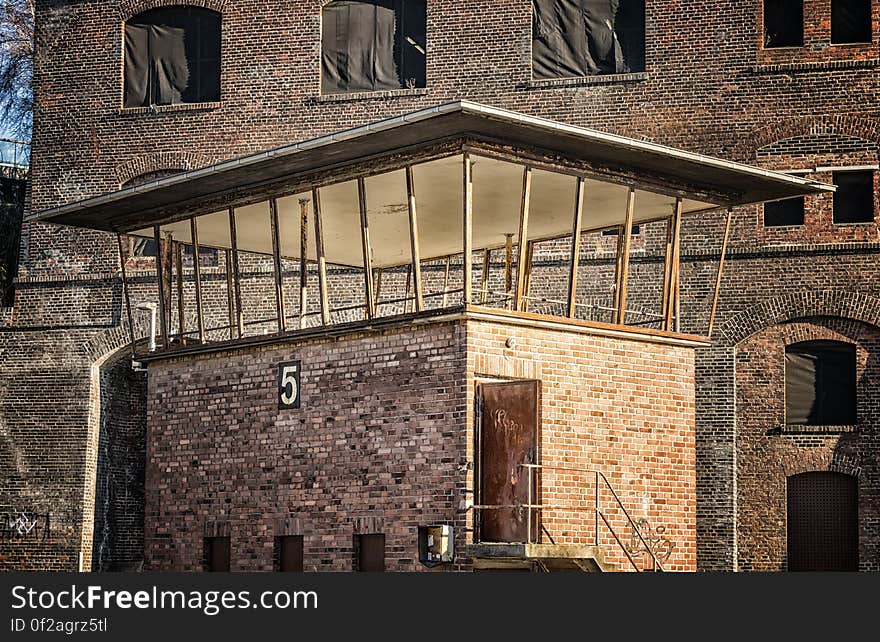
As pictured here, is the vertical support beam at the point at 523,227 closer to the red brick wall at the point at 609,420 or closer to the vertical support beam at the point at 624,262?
the red brick wall at the point at 609,420

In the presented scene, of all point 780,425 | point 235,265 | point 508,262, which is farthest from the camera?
point 780,425

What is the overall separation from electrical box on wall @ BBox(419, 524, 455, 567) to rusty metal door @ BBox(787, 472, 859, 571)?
9.99 metres

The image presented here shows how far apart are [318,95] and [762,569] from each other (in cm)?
1243

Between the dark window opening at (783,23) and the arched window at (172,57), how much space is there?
11.0 metres

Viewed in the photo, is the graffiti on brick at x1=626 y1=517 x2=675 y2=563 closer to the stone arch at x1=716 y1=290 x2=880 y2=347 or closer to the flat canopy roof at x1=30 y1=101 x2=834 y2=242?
the flat canopy roof at x1=30 y1=101 x2=834 y2=242

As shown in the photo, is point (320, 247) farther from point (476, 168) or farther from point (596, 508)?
point (596, 508)

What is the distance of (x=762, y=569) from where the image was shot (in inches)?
1071

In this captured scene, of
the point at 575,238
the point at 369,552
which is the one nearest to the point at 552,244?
the point at 575,238

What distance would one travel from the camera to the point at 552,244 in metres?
29.1

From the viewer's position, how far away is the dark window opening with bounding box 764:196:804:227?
2805 cm

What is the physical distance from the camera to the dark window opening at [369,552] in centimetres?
2012

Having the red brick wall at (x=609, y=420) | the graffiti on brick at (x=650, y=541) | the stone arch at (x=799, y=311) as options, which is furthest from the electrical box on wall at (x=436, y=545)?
the stone arch at (x=799, y=311)

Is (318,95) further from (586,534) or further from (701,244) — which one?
(586,534)

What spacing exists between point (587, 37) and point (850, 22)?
4.83 m
